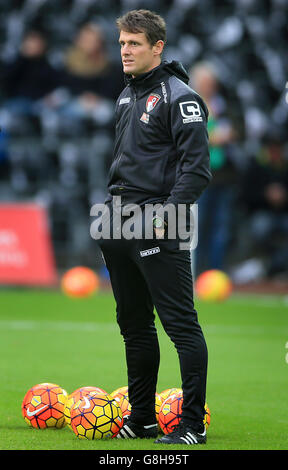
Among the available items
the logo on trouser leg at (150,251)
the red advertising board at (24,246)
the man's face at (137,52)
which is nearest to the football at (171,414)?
the logo on trouser leg at (150,251)

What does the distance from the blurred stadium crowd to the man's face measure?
9.13 metres

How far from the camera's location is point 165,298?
234 inches

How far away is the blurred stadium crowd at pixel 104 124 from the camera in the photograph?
632 inches

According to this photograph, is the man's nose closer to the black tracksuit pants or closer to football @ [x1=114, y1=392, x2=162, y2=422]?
the black tracksuit pants

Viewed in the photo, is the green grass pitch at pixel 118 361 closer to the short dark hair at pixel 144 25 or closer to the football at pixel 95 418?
the football at pixel 95 418

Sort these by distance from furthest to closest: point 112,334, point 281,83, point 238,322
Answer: point 281,83 < point 238,322 < point 112,334

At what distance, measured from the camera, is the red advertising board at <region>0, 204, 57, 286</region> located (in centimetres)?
1570

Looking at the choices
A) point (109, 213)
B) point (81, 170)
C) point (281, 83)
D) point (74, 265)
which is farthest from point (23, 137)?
point (109, 213)

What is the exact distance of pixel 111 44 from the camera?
18828 millimetres

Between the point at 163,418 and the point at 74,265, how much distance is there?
11313 mm

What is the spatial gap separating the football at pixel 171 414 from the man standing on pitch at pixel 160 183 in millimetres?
177

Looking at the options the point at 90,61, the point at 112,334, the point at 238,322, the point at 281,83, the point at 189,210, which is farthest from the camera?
the point at 281,83

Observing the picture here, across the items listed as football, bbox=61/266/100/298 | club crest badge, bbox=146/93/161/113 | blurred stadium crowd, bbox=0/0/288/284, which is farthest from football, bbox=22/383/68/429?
blurred stadium crowd, bbox=0/0/288/284
